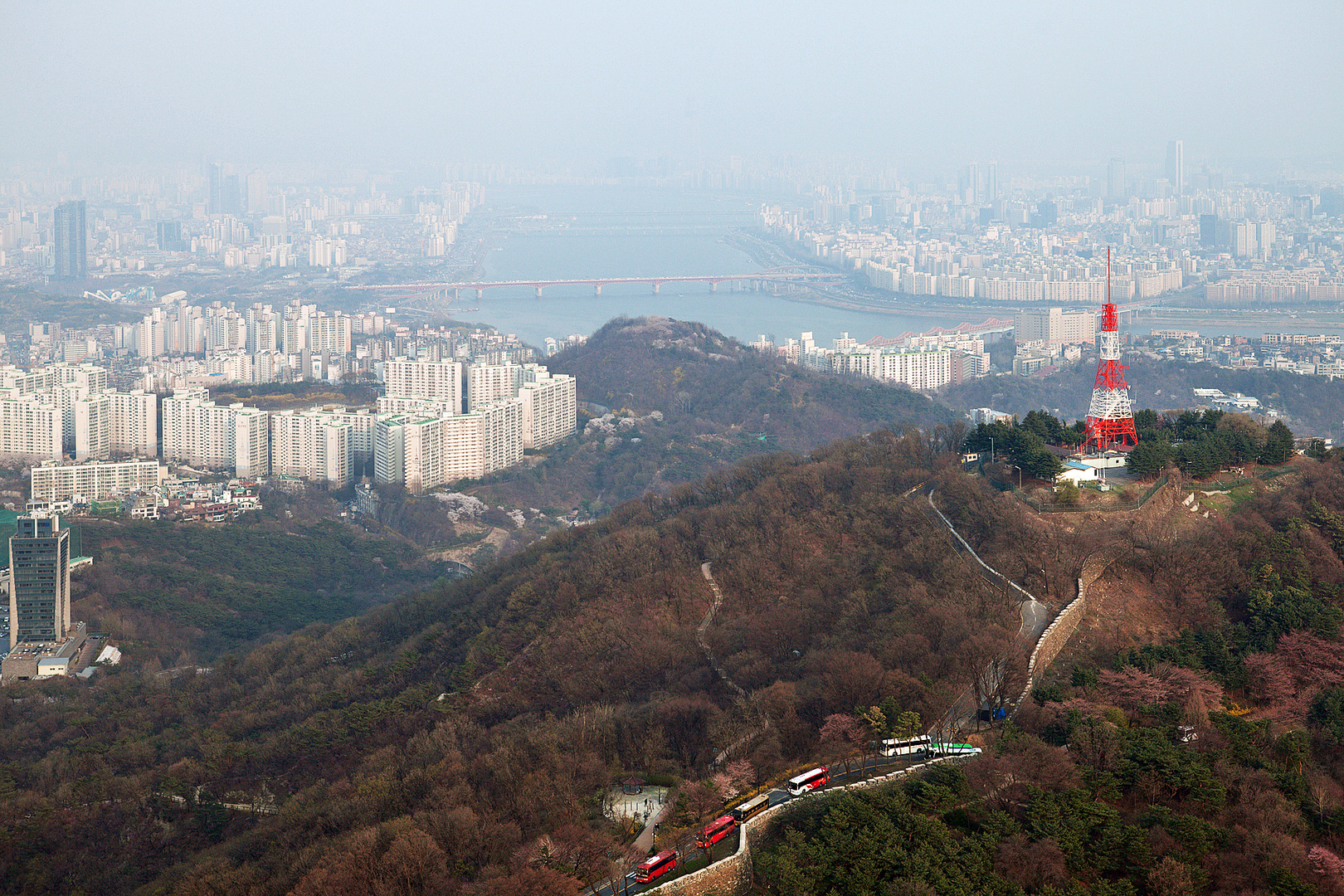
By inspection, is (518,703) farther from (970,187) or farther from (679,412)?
(970,187)

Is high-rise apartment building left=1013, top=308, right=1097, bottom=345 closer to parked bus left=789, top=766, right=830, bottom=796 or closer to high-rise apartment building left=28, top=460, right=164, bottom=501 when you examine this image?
high-rise apartment building left=28, top=460, right=164, bottom=501

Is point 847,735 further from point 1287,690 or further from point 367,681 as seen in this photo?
point 367,681

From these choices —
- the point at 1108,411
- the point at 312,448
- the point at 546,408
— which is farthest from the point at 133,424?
the point at 1108,411

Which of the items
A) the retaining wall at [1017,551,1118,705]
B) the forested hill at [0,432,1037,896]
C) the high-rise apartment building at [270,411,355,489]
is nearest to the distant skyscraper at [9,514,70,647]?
the forested hill at [0,432,1037,896]

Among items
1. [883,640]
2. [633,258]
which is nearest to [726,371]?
[883,640]

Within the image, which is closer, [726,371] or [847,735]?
[847,735]

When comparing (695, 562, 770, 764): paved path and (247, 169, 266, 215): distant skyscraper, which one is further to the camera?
(247, 169, 266, 215): distant skyscraper

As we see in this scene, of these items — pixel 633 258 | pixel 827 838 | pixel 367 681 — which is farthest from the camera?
pixel 633 258
